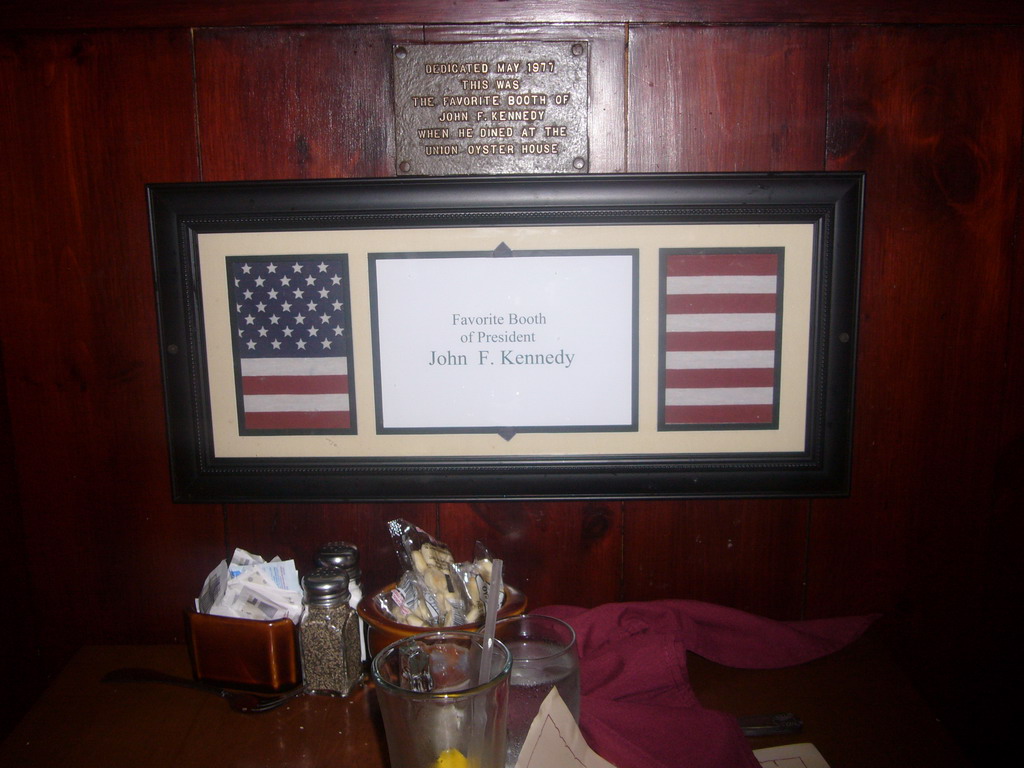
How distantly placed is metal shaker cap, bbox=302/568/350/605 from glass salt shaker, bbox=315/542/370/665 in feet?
0.12

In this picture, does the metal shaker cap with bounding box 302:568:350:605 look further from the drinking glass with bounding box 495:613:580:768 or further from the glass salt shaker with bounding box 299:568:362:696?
the drinking glass with bounding box 495:613:580:768

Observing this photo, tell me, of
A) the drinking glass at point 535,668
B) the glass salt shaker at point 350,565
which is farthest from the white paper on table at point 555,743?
the glass salt shaker at point 350,565

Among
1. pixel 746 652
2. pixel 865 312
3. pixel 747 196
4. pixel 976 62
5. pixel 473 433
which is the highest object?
pixel 976 62

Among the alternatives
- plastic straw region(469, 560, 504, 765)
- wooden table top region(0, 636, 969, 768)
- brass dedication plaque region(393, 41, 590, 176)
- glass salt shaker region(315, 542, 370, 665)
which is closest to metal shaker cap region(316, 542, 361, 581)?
glass salt shaker region(315, 542, 370, 665)

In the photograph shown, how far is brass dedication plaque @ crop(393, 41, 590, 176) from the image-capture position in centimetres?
86

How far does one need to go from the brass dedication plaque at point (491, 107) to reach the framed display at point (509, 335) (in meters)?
0.04

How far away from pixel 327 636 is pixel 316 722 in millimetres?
97

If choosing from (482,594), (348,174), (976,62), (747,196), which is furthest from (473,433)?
(976,62)

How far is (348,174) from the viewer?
0.89m

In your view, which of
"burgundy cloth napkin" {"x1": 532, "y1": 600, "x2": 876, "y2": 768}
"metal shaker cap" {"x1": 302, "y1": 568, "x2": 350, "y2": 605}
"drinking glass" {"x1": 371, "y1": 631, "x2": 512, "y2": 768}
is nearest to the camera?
"drinking glass" {"x1": 371, "y1": 631, "x2": 512, "y2": 768}

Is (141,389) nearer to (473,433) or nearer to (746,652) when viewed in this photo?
(473,433)

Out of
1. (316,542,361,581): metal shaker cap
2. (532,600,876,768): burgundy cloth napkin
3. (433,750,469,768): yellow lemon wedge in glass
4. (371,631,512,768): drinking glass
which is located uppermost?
(316,542,361,581): metal shaker cap

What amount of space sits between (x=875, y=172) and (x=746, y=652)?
0.68 metres

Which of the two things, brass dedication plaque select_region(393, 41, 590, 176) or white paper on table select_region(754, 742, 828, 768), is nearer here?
white paper on table select_region(754, 742, 828, 768)
